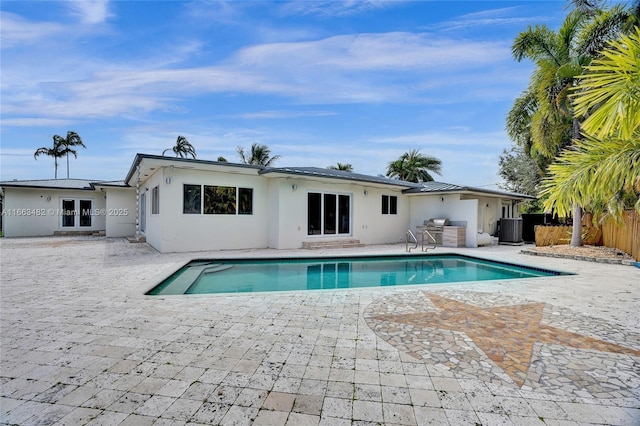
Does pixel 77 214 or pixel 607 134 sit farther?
pixel 77 214

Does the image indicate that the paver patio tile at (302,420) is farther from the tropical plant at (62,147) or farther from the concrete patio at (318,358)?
the tropical plant at (62,147)

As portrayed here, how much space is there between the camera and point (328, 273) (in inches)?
362

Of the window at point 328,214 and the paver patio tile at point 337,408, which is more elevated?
the window at point 328,214

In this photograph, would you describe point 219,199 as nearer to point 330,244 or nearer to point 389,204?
point 330,244

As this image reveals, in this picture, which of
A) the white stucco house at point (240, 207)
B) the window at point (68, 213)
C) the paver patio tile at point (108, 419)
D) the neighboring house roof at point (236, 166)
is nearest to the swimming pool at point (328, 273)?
the white stucco house at point (240, 207)

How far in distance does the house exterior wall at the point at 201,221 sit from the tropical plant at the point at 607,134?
32.2ft

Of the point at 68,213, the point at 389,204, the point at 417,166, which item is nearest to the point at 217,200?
the point at 389,204

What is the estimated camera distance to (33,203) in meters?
17.1

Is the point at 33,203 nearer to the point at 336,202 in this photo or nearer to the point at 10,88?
the point at 10,88

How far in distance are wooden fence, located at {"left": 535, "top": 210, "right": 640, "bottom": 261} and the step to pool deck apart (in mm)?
7898

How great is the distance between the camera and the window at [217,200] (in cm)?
1130

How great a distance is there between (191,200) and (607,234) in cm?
1568

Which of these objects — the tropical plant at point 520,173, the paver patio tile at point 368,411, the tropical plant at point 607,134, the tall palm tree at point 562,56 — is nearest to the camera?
the paver patio tile at point 368,411

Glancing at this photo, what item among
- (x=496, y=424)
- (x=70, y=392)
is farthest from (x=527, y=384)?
(x=70, y=392)
